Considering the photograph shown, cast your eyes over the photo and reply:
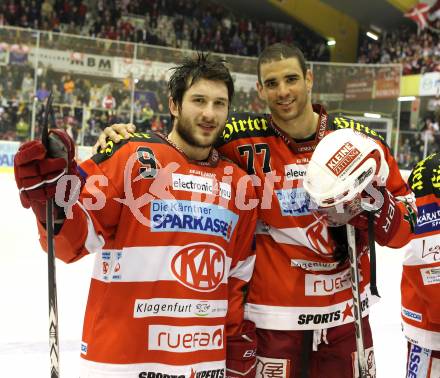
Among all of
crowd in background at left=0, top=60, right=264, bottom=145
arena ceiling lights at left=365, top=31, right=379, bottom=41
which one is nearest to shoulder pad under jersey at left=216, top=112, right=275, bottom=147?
crowd in background at left=0, top=60, right=264, bottom=145

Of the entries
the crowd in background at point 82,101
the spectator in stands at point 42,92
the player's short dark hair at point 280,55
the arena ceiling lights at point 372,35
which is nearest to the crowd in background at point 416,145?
the crowd in background at point 82,101

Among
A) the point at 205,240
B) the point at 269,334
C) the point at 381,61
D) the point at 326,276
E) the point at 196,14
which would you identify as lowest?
the point at 269,334

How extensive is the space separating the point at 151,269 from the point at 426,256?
95 cm

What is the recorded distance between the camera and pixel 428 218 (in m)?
2.02

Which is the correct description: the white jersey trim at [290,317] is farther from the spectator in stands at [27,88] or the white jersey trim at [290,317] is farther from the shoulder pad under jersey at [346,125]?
the spectator in stands at [27,88]

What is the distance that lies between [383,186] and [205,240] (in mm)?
526

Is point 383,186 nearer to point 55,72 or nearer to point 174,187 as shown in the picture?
point 174,187

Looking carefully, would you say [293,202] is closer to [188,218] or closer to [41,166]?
[188,218]

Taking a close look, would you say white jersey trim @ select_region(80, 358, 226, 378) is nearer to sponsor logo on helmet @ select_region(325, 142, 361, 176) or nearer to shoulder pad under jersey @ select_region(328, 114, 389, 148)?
sponsor logo on helmet @ select_region(325, 142, 361, 176)

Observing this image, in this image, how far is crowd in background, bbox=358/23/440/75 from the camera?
41.0ft

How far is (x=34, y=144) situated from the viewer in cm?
130

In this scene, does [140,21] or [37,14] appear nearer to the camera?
[37,14]

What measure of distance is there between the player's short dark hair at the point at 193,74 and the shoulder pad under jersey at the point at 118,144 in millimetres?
125

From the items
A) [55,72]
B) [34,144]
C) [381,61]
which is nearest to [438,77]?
[381,61]
